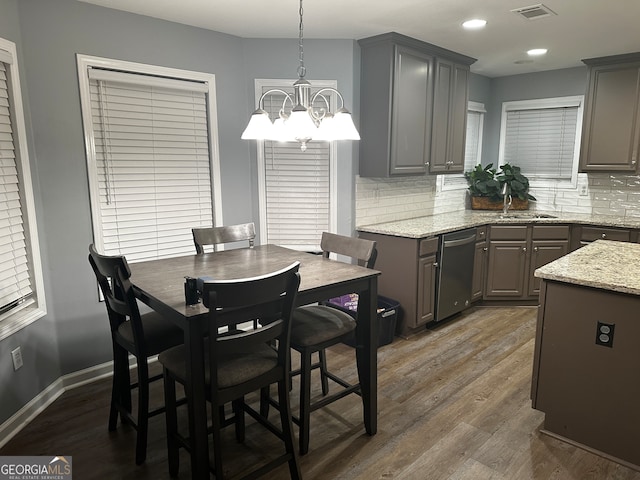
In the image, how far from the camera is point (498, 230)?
4246 millimetres

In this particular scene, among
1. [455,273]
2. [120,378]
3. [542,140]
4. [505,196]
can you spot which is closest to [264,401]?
[120,378]

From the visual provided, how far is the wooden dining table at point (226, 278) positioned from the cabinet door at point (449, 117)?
197 centimetres

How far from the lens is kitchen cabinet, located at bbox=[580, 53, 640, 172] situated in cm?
403

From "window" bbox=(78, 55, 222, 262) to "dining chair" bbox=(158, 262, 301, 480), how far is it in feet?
4.68

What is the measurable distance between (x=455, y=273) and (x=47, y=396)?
10.5 ft

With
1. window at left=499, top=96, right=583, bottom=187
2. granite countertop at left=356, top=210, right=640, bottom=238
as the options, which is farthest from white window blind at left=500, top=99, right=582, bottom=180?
granite countertop at left=356, top=210, right=640, bottom=238

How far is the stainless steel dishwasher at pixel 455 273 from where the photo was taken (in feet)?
12.4

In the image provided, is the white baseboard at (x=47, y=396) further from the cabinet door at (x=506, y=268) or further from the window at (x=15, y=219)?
the cabinet door at (x=506, y=268)

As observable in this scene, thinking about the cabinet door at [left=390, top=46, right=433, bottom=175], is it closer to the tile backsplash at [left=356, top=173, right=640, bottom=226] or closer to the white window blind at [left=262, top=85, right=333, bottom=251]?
the tile backsplash at [left=356, top=173, right=640, bottom=226]

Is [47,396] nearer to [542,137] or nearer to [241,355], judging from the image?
[241,355]

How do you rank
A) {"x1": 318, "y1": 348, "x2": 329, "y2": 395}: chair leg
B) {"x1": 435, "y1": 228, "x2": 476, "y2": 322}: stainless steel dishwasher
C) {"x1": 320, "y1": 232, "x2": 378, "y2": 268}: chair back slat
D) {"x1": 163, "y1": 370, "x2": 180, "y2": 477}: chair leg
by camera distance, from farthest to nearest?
{"x1": 435, "y1": 228, "x2": 476, "y2": 322}: stainless steel dishwasher < {"x1": 318, "y1": 348, "x2": 329, "y2": 395}: chair leg < {"x1": 320, "y1": 232, "x2": 378, "y2": 268}: chair back slat < {"x1": 163, "y1": 370, "x2": 180, "y2": 477}: chair leg

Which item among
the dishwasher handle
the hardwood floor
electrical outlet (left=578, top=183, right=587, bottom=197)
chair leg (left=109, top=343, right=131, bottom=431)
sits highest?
electrical outlet (left=578, top=183, right=587, bottom=197)

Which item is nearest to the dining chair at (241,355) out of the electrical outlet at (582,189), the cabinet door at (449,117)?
the cabinet door at (449,117)

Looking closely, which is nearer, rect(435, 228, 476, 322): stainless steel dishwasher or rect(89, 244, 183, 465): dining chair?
rect(89, 244, 183, 465): dining chair
